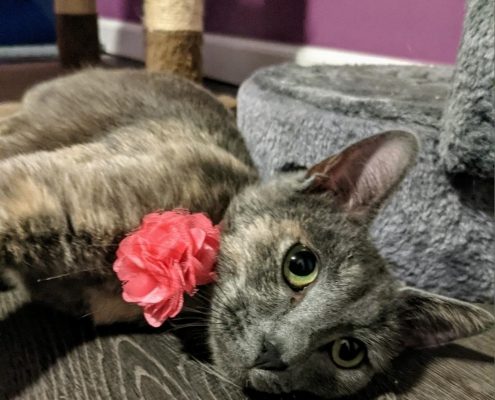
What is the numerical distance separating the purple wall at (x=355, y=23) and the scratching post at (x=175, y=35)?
506 millimetres

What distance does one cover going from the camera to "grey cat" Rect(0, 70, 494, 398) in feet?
2.97

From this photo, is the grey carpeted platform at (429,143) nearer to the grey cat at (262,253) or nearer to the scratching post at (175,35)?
the grey cat at (262,253)

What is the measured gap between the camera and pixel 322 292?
91 centimetres

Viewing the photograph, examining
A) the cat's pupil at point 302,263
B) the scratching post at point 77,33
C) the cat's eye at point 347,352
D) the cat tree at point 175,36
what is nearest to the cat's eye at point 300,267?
the cat's pupil at point 302,263

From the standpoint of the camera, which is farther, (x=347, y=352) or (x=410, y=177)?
(x=410, y=177)

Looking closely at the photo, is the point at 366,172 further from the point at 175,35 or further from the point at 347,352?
the point at 175,35

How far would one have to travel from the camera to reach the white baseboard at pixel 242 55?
2361mm

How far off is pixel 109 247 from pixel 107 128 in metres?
0.43

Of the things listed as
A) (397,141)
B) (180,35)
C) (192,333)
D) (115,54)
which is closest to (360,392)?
(192,333)

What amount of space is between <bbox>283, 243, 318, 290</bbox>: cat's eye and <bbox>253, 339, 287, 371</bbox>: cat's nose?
111 millimetres

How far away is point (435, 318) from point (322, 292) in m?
0.24

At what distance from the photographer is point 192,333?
1.12 metres

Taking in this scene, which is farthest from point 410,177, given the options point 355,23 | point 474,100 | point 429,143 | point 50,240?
point 355,23

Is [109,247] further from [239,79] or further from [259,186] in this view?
[239,79]
